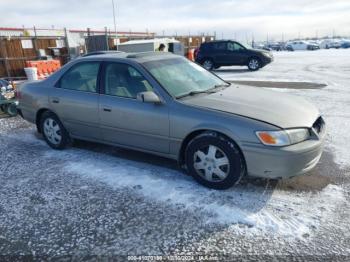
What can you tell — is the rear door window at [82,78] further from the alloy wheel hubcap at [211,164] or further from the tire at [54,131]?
the alloy wheel hubcap at [211,164]

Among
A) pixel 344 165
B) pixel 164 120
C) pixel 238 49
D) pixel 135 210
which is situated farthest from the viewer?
pixel 238 49

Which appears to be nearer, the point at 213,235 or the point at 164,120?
the point at 213,235

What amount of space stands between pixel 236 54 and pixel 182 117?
14.8 metres

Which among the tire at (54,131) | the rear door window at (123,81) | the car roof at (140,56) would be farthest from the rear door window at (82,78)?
the tire at (54,131)

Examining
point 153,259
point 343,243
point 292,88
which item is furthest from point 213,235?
point 292,88

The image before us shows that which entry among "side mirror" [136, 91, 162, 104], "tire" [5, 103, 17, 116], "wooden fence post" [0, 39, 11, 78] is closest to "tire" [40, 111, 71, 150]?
"side mirror" [136, 91, 162, 104]

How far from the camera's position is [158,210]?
3549 mm

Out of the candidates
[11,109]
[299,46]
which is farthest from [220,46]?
[299,46]

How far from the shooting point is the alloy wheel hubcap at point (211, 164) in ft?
12.4

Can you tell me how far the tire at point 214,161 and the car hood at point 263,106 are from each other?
0.38 m

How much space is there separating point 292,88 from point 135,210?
350 inches

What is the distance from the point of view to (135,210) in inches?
140

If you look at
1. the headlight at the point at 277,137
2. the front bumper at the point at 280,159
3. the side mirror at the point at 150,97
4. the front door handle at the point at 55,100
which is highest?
the side mirror at the point at 150,97

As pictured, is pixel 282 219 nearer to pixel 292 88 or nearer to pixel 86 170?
pixel 86 170
